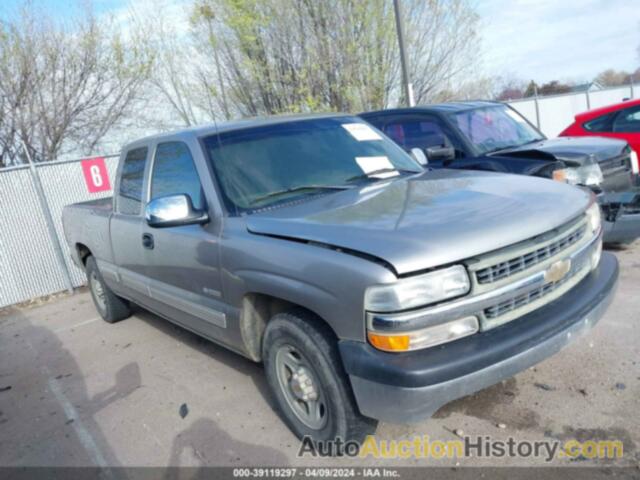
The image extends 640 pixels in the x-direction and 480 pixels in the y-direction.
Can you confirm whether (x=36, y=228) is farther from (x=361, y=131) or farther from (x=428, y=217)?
(x=428, y=217)

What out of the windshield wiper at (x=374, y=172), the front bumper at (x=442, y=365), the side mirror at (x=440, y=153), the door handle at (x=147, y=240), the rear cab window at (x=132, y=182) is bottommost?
the front bumper at (x=442, y=365)

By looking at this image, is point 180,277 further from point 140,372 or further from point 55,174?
point 55,174

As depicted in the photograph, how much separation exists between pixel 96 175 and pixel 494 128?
6.07 metres

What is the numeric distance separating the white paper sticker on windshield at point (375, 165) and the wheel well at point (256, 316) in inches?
45.2

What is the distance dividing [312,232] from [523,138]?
447cm

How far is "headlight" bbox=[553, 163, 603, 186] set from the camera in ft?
16.4

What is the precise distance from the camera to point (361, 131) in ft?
12.9

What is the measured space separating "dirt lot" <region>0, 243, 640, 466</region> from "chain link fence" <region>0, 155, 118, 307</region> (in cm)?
278

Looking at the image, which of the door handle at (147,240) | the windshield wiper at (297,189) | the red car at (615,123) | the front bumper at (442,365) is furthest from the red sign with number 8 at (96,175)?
the red car at (615,123)

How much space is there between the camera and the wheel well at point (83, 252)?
5969mm

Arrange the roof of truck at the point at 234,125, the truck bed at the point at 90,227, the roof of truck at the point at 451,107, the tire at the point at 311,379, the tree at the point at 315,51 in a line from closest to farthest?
the tire at the point at 311,379 < the roof of truck at the point at 234,125 < the truck bed at the point at 90,227 < the roof of truck at the point at 451,107 < the tree at the point at 315,51

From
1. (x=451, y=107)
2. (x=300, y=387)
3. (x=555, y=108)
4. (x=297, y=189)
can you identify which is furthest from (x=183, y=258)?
(x=555, y=108)

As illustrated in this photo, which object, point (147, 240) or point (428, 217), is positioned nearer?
point (428, 217)

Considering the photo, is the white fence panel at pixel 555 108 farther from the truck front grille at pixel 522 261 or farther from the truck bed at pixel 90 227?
the truck front grille at pixel 522 261
